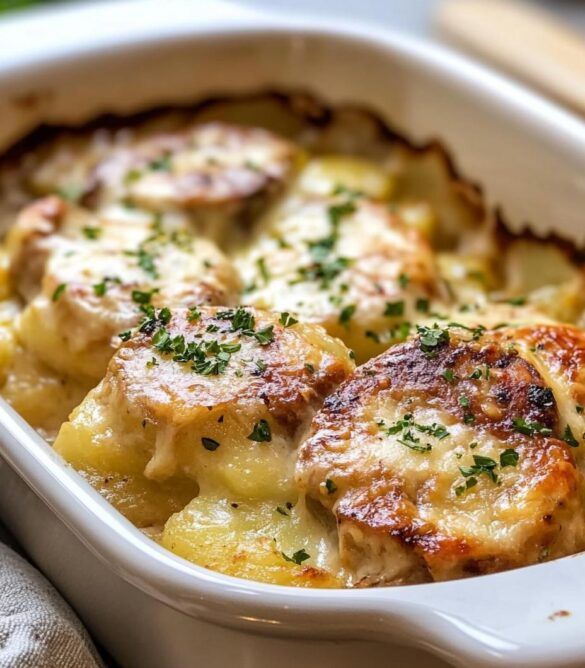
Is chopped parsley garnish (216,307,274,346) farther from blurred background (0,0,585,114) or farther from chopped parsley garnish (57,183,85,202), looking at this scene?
blurred background (0,0,585,114)

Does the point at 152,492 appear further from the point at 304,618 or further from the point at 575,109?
the point at 575,109

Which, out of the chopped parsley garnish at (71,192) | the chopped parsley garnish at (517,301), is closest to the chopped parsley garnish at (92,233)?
the chopped parsley garnish at (71,192)

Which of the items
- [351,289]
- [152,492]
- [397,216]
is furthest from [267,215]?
[152,492]

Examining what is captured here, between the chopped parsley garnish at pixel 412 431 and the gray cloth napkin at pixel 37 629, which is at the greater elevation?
the chopped parsley garnish at pixel 412 431

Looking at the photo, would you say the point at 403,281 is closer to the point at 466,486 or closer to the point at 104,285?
the point at 104,285

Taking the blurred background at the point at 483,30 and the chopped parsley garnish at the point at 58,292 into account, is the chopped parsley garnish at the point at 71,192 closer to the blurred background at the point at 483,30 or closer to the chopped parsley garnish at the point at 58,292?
the blurred background at the point at 483,30

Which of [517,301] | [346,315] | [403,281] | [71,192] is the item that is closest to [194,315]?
[346,315]
